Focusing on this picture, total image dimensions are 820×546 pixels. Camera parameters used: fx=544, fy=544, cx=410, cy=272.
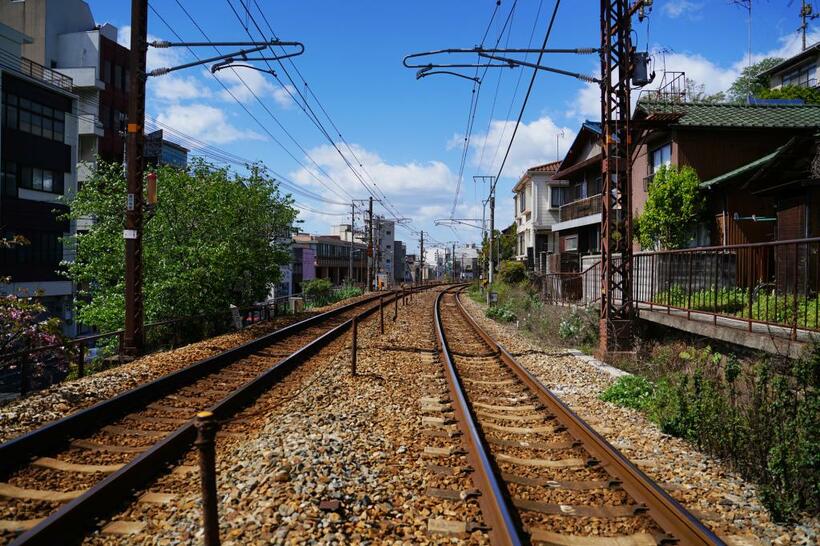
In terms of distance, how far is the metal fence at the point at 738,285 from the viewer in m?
7.57

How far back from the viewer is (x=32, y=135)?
2819 centimetres

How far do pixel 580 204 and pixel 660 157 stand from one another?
794 centimetres

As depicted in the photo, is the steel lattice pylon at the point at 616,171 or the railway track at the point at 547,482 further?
the steel lattice pylon at the point at 616,171

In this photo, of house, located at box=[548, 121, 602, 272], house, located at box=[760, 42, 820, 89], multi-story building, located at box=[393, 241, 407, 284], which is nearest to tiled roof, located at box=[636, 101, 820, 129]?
house, located at box=[548, 121, 602, 272]

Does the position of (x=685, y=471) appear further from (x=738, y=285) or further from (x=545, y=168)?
(x=545, y=168)

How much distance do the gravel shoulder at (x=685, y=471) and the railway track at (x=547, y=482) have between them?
1.32ft

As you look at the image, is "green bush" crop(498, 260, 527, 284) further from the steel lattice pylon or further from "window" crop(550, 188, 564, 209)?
the steel lattice pylon

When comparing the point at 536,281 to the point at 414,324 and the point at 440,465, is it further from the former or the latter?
the point at 440,465

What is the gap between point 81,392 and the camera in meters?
7.68

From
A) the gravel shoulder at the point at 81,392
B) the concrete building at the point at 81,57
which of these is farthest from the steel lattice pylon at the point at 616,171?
the concrete building at the point at 81,57

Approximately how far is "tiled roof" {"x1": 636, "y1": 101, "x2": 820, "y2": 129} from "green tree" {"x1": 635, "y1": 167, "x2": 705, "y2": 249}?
1.87 metres

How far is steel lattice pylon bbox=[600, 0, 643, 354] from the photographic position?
11227 millimetres

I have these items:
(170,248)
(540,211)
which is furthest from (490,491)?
(540,211)

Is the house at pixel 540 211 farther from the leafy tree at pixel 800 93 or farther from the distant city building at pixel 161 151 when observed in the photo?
the distant city building at pixel 161 151
